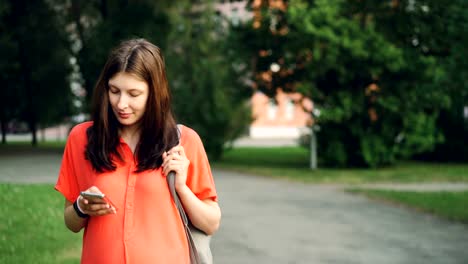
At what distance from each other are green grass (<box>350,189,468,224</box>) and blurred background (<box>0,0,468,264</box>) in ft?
0.13

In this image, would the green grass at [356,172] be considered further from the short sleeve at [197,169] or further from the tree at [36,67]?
the short sleeve at [197,169]

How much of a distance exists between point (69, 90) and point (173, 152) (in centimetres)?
3266

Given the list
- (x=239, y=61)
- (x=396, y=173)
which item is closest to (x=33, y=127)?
(x=239, y=61)

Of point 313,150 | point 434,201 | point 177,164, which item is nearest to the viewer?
point 177,164

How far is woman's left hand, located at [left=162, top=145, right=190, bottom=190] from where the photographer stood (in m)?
2.51

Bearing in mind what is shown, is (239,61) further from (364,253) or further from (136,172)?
(136,172)

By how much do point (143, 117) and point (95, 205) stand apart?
1.17 feet

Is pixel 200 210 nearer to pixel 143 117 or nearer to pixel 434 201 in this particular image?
pixel 143 117

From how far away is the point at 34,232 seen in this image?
7.96m

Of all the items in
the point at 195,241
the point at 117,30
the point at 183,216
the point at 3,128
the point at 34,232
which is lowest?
the point at 3,128

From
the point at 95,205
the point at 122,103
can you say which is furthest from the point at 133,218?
the point at 122,103

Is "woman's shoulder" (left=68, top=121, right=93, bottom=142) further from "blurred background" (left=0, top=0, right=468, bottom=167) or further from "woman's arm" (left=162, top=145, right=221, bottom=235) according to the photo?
"blurred background" (left=0, top=0, right=468, bottom=167)

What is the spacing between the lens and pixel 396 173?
68.5ft

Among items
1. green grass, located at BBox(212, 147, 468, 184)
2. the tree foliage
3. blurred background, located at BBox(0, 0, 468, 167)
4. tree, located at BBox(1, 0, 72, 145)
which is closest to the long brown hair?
blurred background, located at BBox(0, 0, 468, 167)
